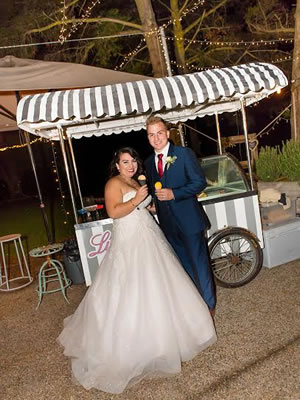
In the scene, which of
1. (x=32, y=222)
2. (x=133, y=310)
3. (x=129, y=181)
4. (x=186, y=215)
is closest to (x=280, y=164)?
(x=186, y=215)

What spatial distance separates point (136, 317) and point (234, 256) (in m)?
2.01

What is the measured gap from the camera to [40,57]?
43.1 ft

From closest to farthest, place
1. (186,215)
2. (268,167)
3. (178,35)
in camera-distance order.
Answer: (186,215) → (268,167) → (178,35)

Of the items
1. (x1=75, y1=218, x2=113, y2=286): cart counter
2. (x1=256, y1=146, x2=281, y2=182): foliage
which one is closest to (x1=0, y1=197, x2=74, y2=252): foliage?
(x1=75, y1=218, x2=113, y2=286): cart counter

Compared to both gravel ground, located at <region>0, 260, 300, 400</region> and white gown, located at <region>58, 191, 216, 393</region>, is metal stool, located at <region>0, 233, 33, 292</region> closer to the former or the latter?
gravel ground, located at <region>0, 260, 300, 400</region>

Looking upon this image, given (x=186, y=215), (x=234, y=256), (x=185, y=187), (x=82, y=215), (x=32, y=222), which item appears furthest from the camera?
(x=32, y=222)

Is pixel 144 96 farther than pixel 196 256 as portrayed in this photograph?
Yes

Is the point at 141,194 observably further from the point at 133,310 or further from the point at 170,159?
the point at 133,310

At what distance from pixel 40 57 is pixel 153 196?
1083cm

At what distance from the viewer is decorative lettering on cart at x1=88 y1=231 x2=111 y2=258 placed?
15.7 feet

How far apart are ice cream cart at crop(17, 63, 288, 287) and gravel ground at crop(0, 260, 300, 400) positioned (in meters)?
0.45

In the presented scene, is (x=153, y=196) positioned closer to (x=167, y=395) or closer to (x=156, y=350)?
(x=156, y=350)

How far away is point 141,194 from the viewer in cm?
346

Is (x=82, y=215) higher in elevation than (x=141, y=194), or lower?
lower
